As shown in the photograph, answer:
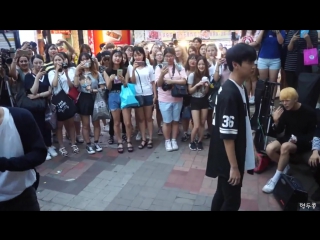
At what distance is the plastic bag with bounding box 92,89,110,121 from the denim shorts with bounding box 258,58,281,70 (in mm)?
2733

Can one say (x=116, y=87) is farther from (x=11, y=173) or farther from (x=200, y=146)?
(x=11, y=173)

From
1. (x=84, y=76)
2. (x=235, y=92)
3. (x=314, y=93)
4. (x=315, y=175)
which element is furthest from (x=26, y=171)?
(x=314, y=93)

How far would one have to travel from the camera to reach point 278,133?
392 cm

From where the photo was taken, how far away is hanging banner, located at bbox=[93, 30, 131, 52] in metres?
11.9

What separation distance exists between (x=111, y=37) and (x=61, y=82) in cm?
807

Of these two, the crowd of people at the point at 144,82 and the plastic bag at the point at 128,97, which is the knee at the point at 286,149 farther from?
the plastic bag at the point at 128,97

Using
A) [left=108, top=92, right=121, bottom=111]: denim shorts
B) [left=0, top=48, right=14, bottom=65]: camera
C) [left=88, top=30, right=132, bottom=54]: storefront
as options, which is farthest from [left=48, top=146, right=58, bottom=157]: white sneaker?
[left=88, top=30, right=132, bottom=54]: storefront

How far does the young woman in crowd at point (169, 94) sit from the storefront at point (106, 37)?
7782 millimetres

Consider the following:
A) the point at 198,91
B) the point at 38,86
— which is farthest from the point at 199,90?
the point at 38,86

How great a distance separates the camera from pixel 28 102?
4363mm

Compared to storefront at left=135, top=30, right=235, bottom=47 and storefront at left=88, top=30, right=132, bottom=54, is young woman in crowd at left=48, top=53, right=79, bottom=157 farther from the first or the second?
storefront at left=88, top=30, right=132, bottom=54

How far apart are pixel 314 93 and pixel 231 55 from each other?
241 centimetres
